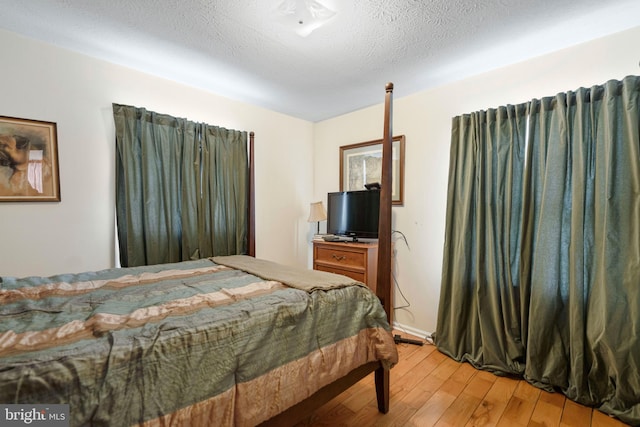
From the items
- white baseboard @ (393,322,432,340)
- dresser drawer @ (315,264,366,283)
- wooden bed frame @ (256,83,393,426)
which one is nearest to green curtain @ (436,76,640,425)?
white baseboard @ (393,322,432,340)

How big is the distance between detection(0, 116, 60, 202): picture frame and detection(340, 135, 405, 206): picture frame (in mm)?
2690

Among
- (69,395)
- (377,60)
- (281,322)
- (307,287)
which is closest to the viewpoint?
(69,395)

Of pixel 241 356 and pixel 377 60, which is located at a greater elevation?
pixel 377 60

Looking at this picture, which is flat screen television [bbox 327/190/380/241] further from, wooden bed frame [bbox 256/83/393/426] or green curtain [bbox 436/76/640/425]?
wooden bed frame [bbox 256/83/393/426]

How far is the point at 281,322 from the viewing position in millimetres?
1194

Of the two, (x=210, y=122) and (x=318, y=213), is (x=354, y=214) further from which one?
(x=210, y=122)

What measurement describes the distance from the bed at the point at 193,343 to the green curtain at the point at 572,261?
1080 mm

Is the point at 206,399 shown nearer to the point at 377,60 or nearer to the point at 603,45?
the point at 377,60

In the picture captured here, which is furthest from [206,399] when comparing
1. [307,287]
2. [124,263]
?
[124,263]

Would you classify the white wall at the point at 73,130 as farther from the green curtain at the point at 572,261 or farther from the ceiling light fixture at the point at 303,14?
the green curtain at the point at 572,261

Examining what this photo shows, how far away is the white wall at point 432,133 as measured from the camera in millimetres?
2055

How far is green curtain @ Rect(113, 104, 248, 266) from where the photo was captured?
2299 mm

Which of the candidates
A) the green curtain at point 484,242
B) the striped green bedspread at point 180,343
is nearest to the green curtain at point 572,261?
the green curtain at point 484,242

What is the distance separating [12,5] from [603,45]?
3740 mm
